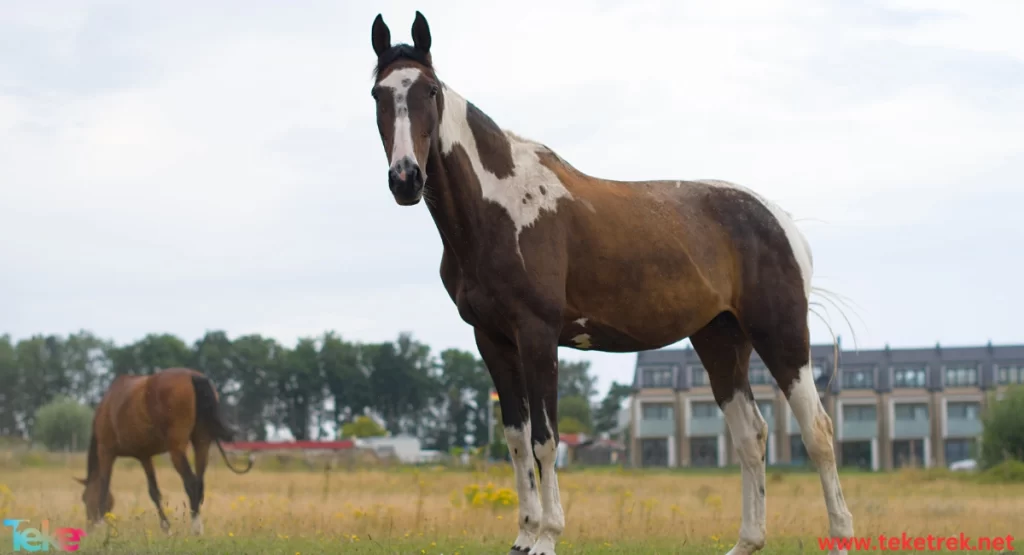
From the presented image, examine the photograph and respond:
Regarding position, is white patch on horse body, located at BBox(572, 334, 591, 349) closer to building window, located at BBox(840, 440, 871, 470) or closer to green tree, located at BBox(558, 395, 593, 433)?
building window, located at BBox(840, 440, 871, 470)

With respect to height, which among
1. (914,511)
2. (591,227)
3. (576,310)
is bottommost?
(914,511)

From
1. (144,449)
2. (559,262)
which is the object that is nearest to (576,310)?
(559,262)

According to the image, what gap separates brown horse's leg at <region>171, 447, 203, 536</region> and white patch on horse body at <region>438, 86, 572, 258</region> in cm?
828

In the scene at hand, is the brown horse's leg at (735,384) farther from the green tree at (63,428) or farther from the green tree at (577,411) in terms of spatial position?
the green tree at (577,411)

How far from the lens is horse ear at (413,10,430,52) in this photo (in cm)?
787

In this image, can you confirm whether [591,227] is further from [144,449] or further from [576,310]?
[144,449]

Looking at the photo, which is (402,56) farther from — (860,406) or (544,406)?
(860,406)

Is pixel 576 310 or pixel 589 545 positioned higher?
pixel 576 310

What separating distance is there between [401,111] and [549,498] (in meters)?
2.77

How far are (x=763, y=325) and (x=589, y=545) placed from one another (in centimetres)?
314

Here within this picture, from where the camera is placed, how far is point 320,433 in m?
139

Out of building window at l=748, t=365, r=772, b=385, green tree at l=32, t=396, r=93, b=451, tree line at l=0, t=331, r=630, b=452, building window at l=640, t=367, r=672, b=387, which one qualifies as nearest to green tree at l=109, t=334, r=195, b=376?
A: tree line at l=0, t=331, r=630, b=452

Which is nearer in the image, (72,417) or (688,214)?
(688,214)

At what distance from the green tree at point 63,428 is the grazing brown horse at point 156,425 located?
77.7 metres
